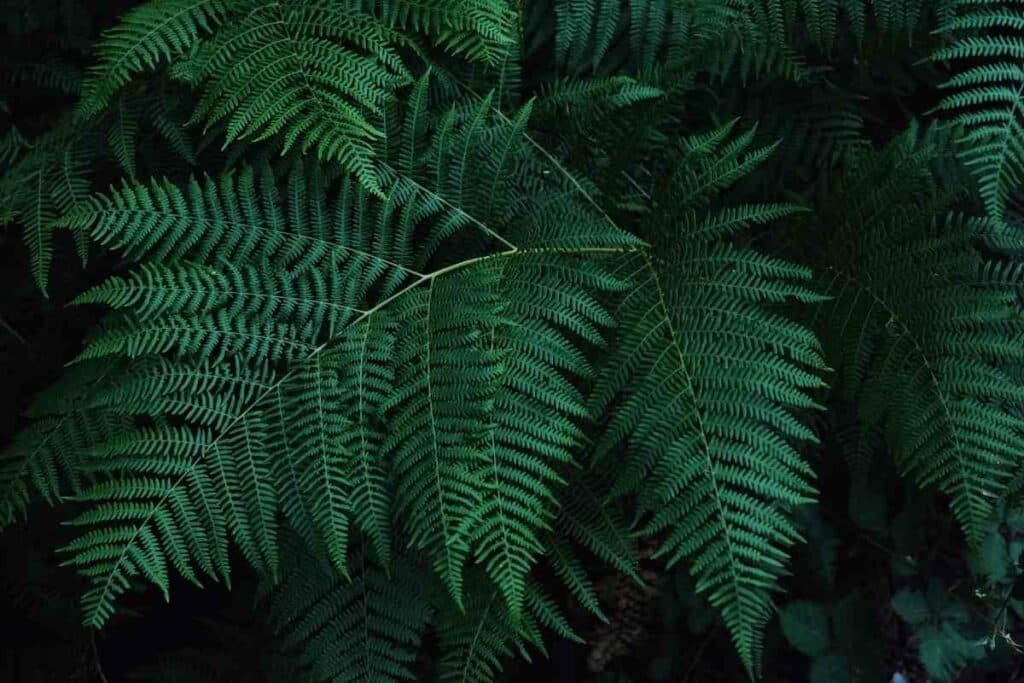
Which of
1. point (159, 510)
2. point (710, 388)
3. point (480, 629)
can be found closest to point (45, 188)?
point (159, 510)

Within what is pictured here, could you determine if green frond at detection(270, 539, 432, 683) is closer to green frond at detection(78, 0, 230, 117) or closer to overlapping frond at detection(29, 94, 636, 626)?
overlapping frond at detection(29, 94, 636, 626)

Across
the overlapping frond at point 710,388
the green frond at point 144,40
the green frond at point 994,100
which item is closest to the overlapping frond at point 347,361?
the overlapping frond at point 710,388

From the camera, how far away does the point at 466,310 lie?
73.7 inches

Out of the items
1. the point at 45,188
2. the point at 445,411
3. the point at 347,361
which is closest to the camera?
the point at 445,411

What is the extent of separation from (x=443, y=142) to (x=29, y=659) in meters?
1.74

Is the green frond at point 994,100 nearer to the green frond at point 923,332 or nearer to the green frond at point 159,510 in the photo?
the green frond at point 923,332

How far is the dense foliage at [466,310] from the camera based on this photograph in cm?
180

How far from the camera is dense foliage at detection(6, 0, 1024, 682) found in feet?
5.91

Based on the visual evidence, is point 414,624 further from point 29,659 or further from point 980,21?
point 980,21

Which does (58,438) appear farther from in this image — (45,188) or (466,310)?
(466,310)

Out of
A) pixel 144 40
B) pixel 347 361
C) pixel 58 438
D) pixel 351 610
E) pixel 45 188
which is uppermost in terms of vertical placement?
pixel 144 40

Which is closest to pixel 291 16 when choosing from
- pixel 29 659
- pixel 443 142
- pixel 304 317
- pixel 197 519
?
pixel 443 142

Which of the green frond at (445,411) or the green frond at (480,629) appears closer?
the green frond at (445,411)

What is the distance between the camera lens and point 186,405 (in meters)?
1.89
